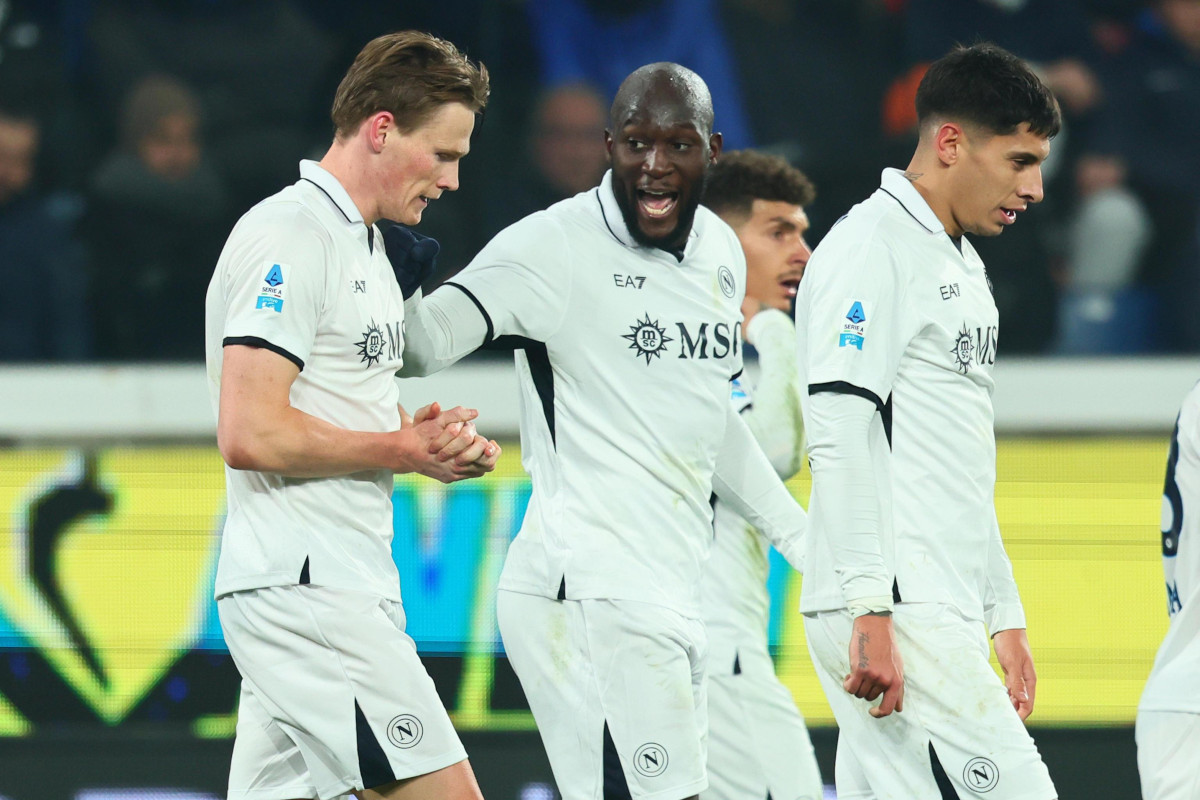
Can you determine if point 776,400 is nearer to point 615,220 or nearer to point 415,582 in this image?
point 615,220

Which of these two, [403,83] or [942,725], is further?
[403,83]

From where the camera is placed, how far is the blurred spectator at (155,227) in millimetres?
6145

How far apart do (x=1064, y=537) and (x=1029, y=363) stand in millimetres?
833

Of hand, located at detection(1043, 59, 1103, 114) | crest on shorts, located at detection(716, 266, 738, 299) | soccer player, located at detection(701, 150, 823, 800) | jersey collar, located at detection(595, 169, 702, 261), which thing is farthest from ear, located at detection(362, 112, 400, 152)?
hand, located at detection(1043, 59, 1103, 114)

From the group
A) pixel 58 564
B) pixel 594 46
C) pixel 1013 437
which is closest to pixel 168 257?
pixel 58 564

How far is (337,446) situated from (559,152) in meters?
3.79

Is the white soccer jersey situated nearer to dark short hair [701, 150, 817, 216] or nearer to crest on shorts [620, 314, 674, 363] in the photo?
dark short hair [701, 150, 817, 216]

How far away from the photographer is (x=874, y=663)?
2.93 meters

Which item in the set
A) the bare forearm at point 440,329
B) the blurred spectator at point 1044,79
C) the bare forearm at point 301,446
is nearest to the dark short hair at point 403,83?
the bare forearm at point 440,329

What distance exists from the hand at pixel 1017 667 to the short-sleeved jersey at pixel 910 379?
258 mm

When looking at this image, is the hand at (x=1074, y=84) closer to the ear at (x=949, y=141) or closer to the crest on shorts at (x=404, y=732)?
the ear at (x=949, y=141)

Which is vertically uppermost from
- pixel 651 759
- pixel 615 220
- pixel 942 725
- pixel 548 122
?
pixel 548 122

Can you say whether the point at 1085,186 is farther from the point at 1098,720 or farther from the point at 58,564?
the point at 58,564

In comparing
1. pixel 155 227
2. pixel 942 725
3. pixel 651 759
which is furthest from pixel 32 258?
pixel 942 725
